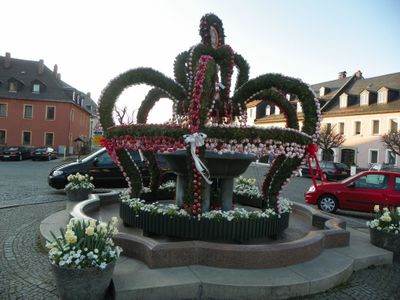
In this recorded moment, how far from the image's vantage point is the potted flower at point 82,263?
414 centimetres

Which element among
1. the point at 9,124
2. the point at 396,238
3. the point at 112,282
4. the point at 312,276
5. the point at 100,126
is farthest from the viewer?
the point at 9,124

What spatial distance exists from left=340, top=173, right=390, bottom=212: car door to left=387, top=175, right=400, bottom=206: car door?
0.40ft

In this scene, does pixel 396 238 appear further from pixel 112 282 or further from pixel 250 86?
pixel 112 282

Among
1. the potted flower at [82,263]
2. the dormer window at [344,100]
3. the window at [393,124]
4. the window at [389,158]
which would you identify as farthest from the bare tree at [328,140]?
the potted flower at [82,263]

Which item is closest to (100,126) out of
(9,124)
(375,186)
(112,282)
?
(112,282)

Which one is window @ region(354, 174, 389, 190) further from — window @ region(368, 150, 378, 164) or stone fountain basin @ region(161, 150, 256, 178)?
window @ region(368, 150, 378, 164)

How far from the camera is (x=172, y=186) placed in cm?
921

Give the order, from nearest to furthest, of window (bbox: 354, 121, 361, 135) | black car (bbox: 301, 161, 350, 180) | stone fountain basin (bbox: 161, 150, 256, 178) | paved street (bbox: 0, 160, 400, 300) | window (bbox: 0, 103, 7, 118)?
1. paved street (bbox: 0, 160, 400, 300)
2. stone fountain basin (bbox: 161, 150, 256, 178)
3. black car (bbox: 301, 161, 350, 180)
4. window (bbox: 354, 121, 361, 135)
5. window (bbox: 0, 103, 7, 118)

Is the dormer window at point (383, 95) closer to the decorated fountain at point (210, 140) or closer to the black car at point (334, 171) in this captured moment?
the black car at point (334, 171)

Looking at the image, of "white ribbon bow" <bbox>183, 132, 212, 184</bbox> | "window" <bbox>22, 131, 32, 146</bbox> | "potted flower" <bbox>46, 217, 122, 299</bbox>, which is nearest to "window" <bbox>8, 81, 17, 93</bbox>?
"window" <bbox>22, 131, 32, 146</bbox>

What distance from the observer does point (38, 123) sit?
48406 millimetres

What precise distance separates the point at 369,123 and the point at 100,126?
3762cm

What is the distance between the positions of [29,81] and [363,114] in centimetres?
4180

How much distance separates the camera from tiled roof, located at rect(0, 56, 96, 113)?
4797 centimetres
